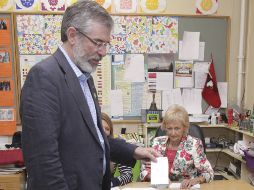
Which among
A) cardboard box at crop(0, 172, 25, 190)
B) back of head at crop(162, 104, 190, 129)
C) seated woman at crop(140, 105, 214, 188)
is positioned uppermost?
back of head at crop(162, 104, 190, 129)

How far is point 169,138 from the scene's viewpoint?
227 cm

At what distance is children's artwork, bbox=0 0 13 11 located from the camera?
311 centimetres

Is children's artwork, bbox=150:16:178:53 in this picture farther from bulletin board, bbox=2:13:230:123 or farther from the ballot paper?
the ballot paper

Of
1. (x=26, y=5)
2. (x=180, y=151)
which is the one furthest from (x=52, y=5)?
(x=180, y=151)

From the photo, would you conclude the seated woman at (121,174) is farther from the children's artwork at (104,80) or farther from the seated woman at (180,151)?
the children's artwork at (104,80)

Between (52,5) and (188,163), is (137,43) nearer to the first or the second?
(52,5)

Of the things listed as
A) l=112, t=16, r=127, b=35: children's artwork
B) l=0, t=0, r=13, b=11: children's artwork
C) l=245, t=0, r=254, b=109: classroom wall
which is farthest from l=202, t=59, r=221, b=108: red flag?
l=0, t=0, r=13, b=11: children's artwork

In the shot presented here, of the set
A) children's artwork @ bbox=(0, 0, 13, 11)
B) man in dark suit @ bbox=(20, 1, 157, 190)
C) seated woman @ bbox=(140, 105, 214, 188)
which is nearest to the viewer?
man in dark suit @ bbox=(20, 1, 157, 190)

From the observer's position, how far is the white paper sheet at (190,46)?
132 inches

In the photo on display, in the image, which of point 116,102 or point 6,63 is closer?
point 6,63

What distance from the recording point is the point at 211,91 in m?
3.41

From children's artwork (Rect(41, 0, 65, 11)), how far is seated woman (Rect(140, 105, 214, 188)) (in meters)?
1.75

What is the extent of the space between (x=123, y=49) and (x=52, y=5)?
0.90 meters

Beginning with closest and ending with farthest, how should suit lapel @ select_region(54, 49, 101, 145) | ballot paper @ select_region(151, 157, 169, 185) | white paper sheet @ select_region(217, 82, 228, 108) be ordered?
suit lapel @ select_region(54, 49, 101, 145)
ballot paper @ select_region(151, 157, 169, 185)
white paper sheet @ select_region(217, 82, 228, 108)
